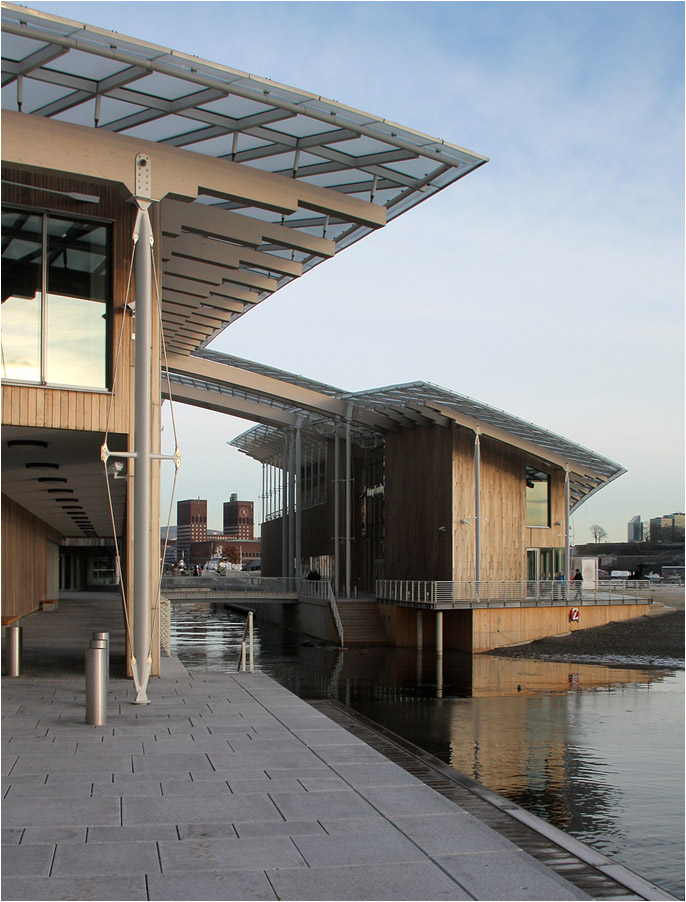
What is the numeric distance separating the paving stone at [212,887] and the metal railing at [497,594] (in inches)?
1031

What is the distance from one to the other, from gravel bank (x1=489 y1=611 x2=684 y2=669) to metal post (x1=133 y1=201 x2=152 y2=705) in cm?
1901

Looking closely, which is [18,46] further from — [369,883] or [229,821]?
[369,883]

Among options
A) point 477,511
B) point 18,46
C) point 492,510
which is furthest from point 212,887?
point 492,510

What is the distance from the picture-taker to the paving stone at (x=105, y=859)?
5.79 m

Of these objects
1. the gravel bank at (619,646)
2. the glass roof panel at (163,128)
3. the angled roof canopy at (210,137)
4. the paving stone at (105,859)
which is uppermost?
the glass roof panel at (163,128)

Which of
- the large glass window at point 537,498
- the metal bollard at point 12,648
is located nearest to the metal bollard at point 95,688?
the metal bollard at point 12,648

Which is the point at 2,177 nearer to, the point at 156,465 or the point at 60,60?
the point at 60,60

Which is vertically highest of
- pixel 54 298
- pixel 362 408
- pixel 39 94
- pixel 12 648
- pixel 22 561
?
pixel 39 94

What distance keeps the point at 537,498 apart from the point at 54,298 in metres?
27.3

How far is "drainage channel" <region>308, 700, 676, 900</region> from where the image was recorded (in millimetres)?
5906

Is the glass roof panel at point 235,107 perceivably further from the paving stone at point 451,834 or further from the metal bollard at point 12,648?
the paving stone at point 451,834

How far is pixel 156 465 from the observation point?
49.6 ft

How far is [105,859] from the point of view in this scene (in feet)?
19.8

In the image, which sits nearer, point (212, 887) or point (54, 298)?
point (212, 887)
